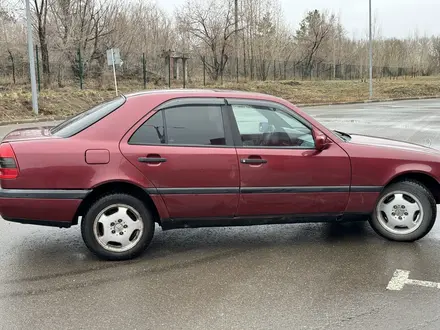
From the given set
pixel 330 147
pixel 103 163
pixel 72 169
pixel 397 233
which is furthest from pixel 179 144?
pixel 397 233

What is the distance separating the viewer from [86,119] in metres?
4.45

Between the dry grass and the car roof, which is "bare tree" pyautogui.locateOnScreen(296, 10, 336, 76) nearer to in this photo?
the dry grass

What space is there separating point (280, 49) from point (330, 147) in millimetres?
43285

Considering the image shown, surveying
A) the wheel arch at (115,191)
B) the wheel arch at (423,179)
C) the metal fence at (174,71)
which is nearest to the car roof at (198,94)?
the wheel arch at (115,191)

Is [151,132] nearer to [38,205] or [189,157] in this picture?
[189,157]

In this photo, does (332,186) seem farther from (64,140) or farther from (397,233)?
(64,140)

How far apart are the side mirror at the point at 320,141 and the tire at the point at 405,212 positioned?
83cm

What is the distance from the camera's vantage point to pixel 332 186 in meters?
4.58

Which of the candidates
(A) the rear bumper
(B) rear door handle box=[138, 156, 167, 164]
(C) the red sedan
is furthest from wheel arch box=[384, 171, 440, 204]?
(A) the rear bumper

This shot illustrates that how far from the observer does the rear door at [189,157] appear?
4.25 m

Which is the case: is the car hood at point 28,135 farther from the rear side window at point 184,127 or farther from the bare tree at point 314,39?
the bare tree at point 314,39

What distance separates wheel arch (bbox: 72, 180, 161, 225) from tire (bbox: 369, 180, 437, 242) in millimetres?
2300

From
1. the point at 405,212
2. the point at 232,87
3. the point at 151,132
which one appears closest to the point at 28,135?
the point at 151,132

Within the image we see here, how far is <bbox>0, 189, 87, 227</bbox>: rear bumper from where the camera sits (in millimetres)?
4129
